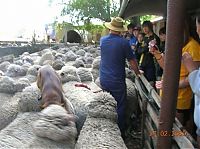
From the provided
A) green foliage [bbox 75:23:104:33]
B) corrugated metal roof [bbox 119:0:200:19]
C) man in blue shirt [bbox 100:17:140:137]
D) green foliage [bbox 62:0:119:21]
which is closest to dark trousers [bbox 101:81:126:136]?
man in blue shirt [bbox 100:17:140:137]

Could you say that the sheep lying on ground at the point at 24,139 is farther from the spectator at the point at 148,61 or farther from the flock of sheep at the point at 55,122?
the spectator at the point at 148,61

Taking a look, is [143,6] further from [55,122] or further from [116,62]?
[55,122]

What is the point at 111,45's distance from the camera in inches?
200

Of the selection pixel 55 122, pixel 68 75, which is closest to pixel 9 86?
pixel 68 75

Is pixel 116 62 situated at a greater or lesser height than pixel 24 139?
greater

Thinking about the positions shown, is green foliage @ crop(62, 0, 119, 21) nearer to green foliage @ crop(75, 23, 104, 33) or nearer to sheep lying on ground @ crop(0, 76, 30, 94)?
green foliage @ crop(75, 23, 104, 33)

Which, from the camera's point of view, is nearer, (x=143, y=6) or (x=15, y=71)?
(x=15, y=71)

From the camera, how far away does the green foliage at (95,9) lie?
26.6m

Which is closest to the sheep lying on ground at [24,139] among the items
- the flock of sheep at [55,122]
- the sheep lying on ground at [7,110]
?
the flock of sheep at [55,122]

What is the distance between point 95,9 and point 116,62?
879 inches

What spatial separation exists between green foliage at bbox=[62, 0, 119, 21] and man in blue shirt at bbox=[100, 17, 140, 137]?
70.0 feet

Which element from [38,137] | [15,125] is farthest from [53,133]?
[15,125]

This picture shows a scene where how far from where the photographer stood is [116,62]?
5152 millimetres

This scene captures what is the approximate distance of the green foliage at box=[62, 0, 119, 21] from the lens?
26641 millimetres
